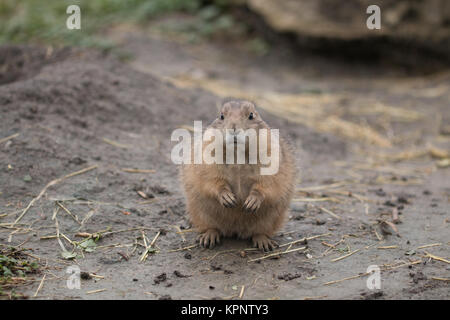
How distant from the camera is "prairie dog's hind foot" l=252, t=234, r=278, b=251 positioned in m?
5.02

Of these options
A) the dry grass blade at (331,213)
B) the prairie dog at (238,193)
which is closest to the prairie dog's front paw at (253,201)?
the prairie dog at (238,193)

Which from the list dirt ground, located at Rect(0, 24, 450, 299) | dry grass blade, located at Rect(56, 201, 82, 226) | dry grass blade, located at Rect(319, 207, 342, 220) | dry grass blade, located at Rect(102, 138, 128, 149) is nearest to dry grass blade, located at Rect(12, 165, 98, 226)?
dirt ground, located at Rect(0, 24, 450, 299)

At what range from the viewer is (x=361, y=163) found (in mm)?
8102

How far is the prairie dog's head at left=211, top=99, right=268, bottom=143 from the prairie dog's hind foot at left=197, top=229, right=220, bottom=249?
102 centimetres

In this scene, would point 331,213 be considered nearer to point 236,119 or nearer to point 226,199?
point 226,199

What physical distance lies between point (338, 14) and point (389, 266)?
27.9 ft

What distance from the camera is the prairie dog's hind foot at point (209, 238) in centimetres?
503

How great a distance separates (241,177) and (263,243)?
0.69 m

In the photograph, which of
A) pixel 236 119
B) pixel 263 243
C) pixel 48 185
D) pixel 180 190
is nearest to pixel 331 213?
pixel 263 243

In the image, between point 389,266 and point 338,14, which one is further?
point 338,14

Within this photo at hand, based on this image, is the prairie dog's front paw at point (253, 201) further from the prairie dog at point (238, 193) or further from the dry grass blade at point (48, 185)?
the dry grass blade at point (48, 185)

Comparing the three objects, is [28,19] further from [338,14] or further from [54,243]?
[54,243]

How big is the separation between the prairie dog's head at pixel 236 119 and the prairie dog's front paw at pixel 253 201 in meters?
0.53
